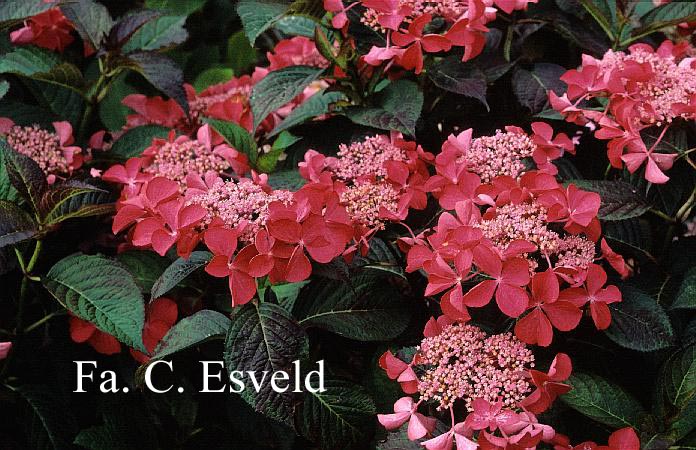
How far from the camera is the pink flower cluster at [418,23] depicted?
43.6 inches

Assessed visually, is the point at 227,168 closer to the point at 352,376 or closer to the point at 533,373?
the point at 352,376

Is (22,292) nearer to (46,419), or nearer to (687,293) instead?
(46,419)

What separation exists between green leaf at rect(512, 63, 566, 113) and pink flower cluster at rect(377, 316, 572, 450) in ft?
1.48

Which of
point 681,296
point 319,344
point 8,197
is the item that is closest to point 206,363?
point 319,344

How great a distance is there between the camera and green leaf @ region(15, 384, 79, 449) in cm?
119

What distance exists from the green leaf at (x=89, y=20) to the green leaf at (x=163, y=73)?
7cm

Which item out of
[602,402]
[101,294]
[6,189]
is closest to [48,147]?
[6,189]

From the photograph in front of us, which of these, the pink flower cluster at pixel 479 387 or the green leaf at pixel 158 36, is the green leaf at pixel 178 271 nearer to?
the pink flower cluster at pixel 479 387

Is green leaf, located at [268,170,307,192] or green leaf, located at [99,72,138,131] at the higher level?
green leaf, located at [268,170,307,192]

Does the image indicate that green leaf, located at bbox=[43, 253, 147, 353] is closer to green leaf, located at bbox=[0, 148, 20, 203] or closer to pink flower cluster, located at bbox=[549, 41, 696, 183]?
green leaf, located at bbox=[0, 148, 20, 203]

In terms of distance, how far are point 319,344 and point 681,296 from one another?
0.48 metres

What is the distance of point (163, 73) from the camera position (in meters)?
1.33

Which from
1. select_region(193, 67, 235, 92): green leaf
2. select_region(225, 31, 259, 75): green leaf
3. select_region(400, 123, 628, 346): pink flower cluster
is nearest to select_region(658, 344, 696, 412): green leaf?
select_region(400, 123, 628, 346): pink flower cluster

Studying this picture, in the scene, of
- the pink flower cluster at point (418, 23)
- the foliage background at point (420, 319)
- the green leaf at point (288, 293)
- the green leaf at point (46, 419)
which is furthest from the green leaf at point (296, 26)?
the green leaf at point (46, 419)
